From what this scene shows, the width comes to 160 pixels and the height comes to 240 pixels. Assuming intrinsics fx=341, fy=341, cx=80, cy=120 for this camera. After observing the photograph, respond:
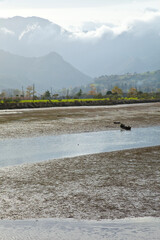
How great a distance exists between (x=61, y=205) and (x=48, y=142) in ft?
46.3

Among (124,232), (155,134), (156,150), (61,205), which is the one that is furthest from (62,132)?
(124,232)

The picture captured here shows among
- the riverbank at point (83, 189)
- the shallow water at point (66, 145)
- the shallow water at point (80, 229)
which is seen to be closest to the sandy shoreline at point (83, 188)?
the riverbank at point (83, 189)

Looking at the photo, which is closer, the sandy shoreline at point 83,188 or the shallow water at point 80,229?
the shallow water at point 80,229

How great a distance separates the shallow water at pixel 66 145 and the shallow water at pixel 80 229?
8070 mm

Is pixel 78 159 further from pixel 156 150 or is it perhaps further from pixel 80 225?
pixel 80 225

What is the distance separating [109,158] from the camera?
1730cm

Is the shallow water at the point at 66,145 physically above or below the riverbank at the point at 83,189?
below

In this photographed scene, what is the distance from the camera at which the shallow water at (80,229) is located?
766 centimetres

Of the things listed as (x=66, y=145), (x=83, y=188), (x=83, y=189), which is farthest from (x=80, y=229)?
(x=66, y=145)

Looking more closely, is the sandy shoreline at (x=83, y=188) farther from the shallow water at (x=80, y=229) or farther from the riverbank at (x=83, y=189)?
the shallow water at (x=80, y=229)

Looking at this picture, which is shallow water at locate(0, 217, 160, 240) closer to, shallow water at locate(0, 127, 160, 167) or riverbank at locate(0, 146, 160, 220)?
riverbank at locate(0, 146, 160, 220)

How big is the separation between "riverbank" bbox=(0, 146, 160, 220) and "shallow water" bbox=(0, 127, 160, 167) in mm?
2037

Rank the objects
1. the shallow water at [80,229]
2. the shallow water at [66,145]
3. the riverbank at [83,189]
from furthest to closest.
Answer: the shallow water at [66,145], the riverbank at [83,189], the shallow water at [80,229]

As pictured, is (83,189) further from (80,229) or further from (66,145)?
(66,145)
